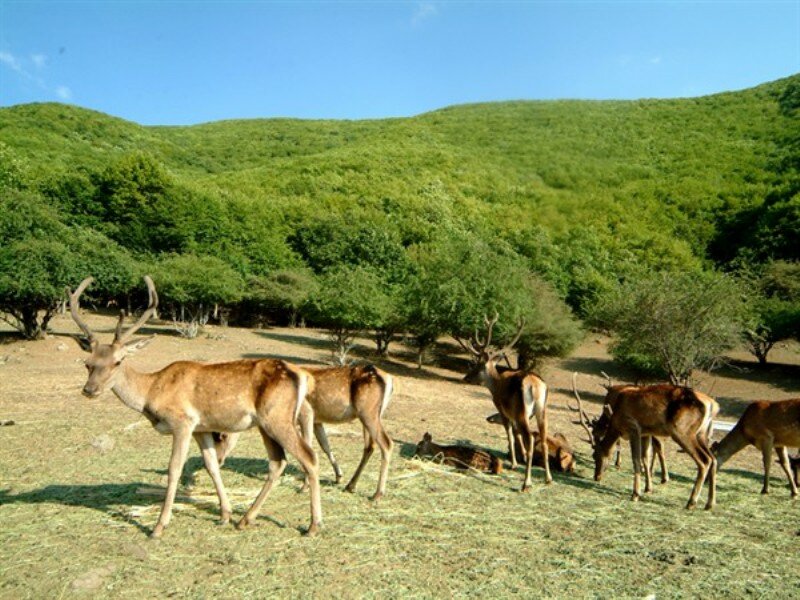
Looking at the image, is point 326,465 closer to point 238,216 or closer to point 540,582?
point 540,582

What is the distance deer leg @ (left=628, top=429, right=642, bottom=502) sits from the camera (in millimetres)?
7727

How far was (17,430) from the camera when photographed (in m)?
9.77

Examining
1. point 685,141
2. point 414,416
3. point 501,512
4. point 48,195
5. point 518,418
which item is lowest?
point 414,416

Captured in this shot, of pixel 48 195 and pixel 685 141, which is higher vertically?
pixel 685 141

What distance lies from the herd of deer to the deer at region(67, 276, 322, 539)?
1 centimetres

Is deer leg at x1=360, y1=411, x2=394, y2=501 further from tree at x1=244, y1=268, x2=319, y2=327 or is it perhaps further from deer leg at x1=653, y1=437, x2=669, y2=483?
tree at x1=244, y1=268, x2=319, y2=327

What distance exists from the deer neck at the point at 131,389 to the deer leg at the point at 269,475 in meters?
1.27

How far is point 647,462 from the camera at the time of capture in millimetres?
8328

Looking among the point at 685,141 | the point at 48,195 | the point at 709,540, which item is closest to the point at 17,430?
the point at 709,540

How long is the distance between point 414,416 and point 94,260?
18331 mm

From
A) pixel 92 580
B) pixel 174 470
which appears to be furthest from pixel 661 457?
pixel 92 580

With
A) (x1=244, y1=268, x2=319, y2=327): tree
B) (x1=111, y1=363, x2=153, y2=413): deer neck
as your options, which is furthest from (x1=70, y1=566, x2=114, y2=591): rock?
(x1=244, y1=268, x2=319, y2=327): tree

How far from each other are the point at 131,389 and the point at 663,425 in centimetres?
679

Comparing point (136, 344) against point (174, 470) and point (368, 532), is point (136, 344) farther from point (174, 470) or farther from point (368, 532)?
point (368, 532)
